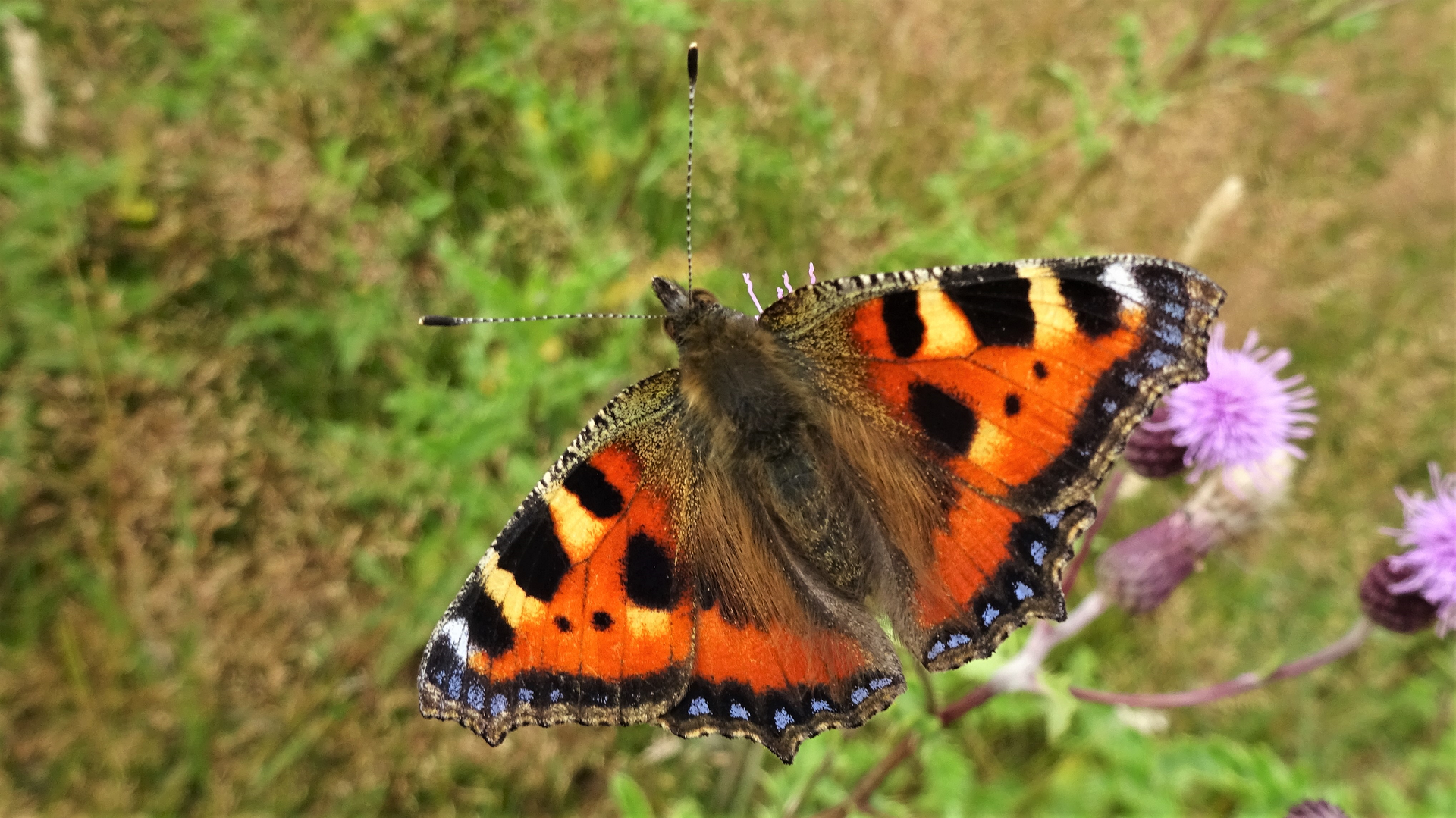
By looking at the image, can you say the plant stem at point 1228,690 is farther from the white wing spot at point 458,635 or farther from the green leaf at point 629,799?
the white wing spot at point 458,635

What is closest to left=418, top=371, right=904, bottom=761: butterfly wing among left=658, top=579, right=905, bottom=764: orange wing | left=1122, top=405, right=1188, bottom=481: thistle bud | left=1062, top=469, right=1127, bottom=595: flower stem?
left=658, top=579, right=905, bottom=764: orange wing

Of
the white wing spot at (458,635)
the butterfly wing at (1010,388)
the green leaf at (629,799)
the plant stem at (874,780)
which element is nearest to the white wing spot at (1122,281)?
the butterfly wing at (1010,388)

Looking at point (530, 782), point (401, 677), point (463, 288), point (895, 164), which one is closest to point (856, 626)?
point (530, 782)

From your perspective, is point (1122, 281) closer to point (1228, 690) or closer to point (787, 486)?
point (787, 486)

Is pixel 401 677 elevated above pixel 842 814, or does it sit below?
above

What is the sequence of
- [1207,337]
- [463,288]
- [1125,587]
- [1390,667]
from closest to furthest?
[1207,337], [1125,587], [463,288], [1390,667]

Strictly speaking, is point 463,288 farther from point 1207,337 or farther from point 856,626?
point 1207,337

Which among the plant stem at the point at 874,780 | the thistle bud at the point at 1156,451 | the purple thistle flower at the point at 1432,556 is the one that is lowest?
the plant stem at the point at 874,780
